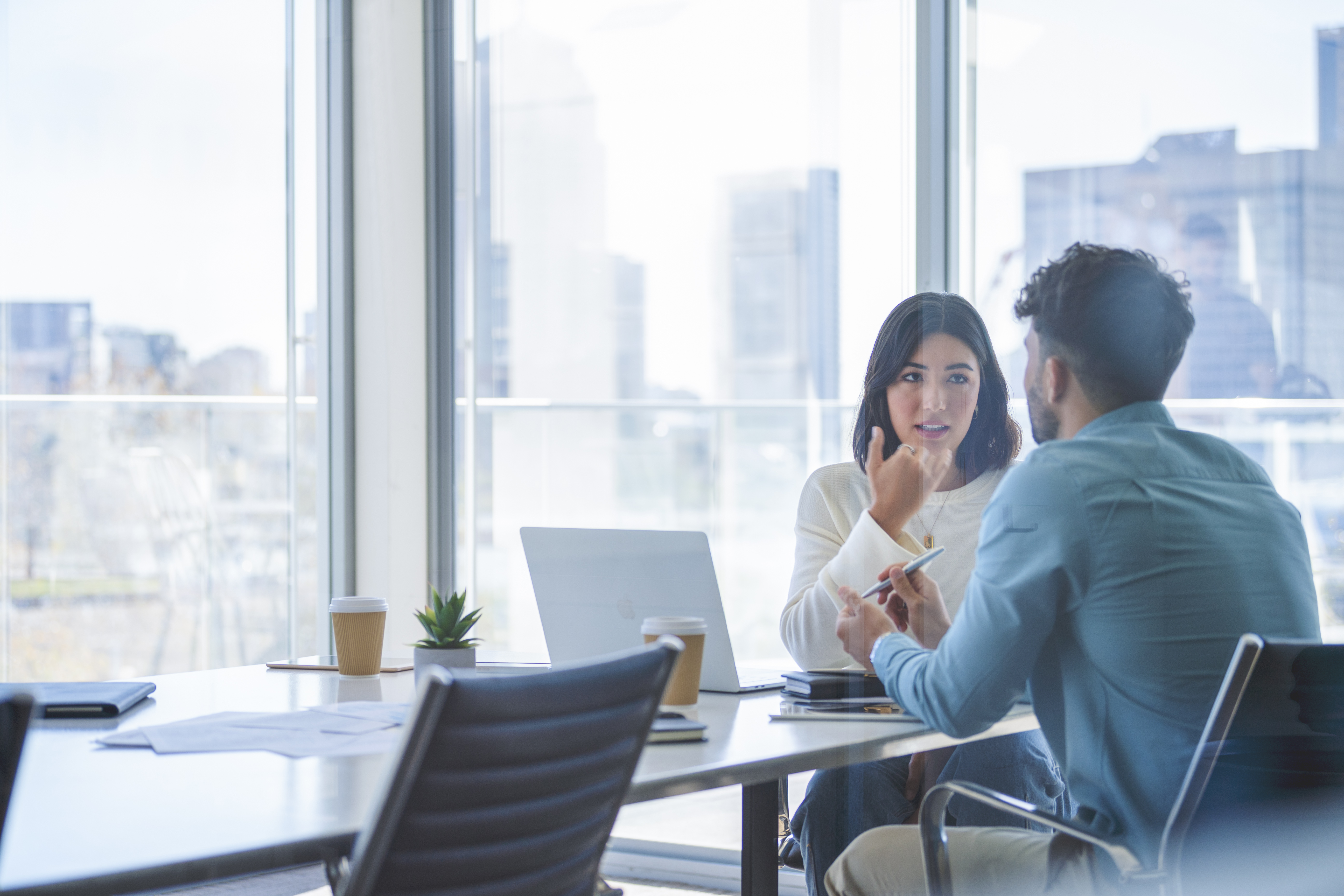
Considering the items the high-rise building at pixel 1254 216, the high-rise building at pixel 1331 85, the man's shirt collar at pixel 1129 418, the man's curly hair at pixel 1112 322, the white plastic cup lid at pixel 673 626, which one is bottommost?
the white plastic cup lid at pixel 673 626

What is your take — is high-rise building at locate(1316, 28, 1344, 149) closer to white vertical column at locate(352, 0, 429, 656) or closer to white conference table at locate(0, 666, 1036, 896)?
white conference table at locate(0, 666, 1036, 896)

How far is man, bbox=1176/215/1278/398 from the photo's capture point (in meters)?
2.18

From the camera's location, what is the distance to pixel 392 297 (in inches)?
144

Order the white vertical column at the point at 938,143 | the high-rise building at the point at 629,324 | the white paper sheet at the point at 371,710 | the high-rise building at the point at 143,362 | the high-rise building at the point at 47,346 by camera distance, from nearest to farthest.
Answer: the white paper sheet at the point at 371,710, the white vertical column at the point at 938,143, the high-rise building at the point at 47,346, the high-rise building at the point at 143,362, the high-rise building at the point at 629,324

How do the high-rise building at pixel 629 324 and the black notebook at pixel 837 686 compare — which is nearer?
the black notebook at pixel 837 686

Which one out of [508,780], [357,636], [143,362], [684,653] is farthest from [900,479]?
[143,362]

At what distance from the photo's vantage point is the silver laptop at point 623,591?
70.6 inches

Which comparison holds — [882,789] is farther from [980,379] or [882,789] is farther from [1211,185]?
[1211,185]

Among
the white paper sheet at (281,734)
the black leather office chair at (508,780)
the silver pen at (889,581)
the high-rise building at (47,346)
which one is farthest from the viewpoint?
the high-rise building at (47,346)

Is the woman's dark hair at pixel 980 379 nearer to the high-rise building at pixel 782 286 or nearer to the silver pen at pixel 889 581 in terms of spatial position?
the silver pen at pixel 889 581

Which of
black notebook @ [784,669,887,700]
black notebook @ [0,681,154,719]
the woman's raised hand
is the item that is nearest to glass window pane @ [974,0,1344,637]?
the woman's raised hand

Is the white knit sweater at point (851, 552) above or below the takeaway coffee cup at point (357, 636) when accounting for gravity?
above

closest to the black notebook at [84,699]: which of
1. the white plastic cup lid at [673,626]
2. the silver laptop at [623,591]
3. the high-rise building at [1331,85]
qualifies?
the silver laptop at [623,591]

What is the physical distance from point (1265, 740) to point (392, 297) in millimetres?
2884
